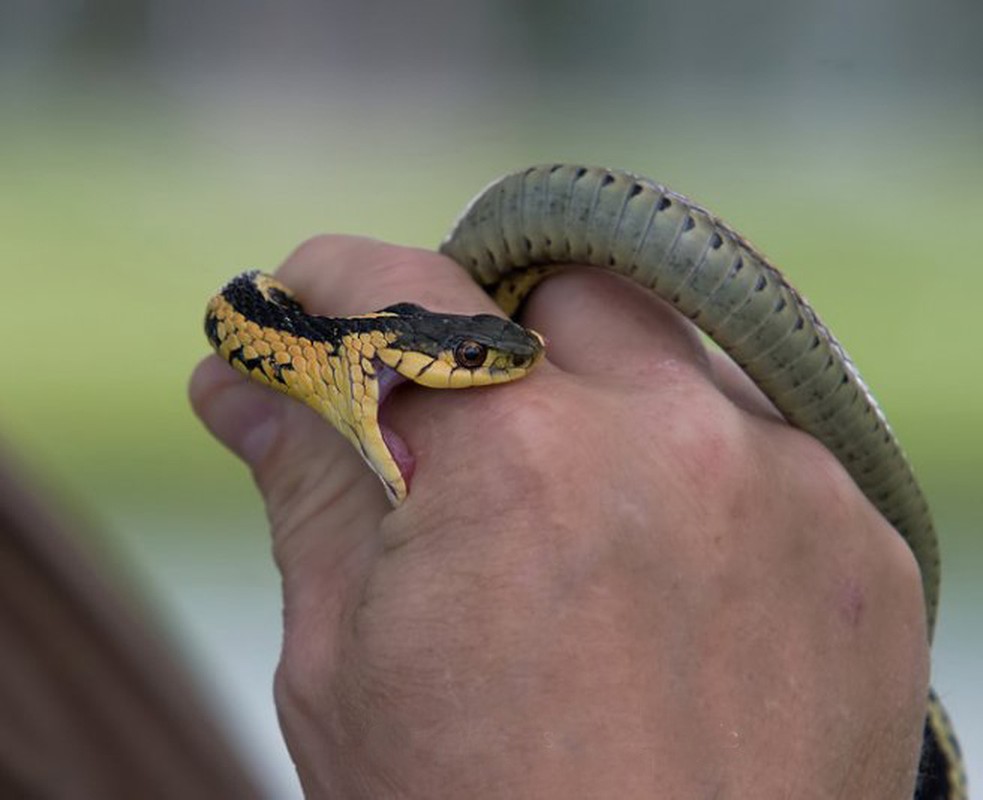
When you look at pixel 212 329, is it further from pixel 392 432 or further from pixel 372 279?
pixel 392 432

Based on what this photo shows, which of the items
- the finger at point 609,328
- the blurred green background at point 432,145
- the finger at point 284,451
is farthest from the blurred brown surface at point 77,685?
the blurred green background at point 432,145

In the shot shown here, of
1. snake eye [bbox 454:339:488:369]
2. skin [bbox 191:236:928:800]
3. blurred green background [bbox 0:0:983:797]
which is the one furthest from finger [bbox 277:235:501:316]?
blurred green background [bbox 0:0:983:797]

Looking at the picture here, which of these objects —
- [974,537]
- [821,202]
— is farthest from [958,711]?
[821,202]

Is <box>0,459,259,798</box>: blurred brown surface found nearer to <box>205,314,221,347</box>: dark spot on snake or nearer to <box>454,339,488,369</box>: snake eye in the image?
<box>205,314,221,347</box>: dark spot on snake

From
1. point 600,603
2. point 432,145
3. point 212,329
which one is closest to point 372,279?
point 212,329

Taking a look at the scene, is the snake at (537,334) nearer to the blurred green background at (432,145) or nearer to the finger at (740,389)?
the finger at (740,389)

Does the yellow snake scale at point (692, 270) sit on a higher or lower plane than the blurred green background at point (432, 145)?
higher

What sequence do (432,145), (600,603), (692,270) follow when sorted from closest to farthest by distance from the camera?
(600,603) → (692,270) → (432,145)

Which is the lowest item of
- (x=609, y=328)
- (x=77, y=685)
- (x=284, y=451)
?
(x=77, y=685)
